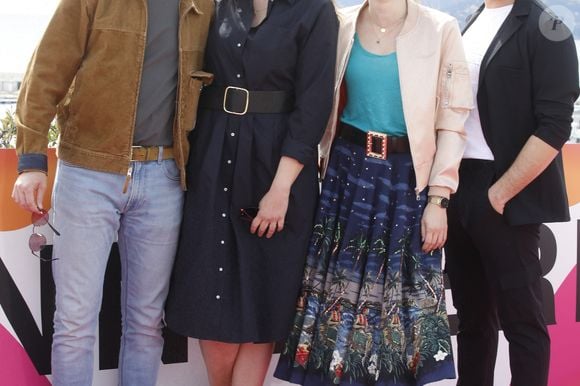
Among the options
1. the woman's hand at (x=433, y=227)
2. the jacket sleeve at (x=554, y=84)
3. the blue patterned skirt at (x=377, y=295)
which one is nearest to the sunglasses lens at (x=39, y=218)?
the blue patterned skirt at (x=377, y=295)

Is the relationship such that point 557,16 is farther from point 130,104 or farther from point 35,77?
point 35,77

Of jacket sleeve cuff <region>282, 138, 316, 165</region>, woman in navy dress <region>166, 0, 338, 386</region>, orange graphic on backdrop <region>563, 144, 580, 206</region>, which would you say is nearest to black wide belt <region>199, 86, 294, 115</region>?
woman in navy dress <region>166, 0, 338, 386</region>

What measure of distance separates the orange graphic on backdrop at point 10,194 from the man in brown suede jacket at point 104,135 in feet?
1.09

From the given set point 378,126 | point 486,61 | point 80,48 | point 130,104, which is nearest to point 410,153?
point 378,126

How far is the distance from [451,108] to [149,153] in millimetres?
1010

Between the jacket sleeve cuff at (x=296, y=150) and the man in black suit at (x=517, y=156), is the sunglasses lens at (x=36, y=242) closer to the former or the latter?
the jacket sleeve cuff at (x=296, y=150)

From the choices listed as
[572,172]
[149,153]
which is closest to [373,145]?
[149,153]

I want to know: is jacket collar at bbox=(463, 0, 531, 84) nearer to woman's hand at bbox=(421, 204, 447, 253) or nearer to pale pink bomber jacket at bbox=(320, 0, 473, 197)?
pale pink bomber jacket at bbox=(320, 0, 473, 197)

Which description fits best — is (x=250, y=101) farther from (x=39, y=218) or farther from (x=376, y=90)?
(x=39, y=218)

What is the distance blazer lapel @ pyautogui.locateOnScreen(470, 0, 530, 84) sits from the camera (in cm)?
239

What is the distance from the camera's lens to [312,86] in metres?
2.29

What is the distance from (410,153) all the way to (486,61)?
44 cm

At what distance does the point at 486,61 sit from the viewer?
2.44 meters

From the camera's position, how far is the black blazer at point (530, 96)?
2.31 meters
